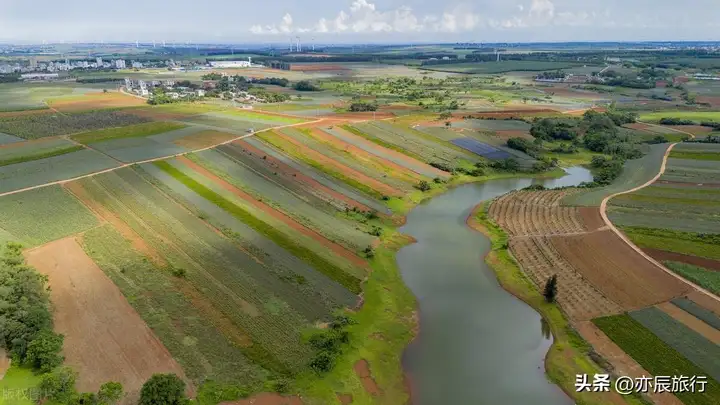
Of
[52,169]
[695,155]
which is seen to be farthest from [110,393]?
[695,155]

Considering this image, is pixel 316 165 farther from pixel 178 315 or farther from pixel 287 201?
pixel 178 315

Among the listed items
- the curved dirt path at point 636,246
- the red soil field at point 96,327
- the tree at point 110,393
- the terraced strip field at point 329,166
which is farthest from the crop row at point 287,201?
the curved dirt path at point 636,246

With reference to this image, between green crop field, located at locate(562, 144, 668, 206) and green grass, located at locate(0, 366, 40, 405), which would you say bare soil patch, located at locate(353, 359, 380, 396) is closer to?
green grass, located at locate(0, 366, 40, 405)

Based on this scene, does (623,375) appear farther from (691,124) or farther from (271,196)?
(691,124)

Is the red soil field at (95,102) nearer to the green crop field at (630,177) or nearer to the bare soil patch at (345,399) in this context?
the green crop field at (630,177)

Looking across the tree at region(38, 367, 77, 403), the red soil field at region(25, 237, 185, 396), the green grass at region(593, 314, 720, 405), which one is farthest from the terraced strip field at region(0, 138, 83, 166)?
the green grass at region(593, 314, 720, 405)
